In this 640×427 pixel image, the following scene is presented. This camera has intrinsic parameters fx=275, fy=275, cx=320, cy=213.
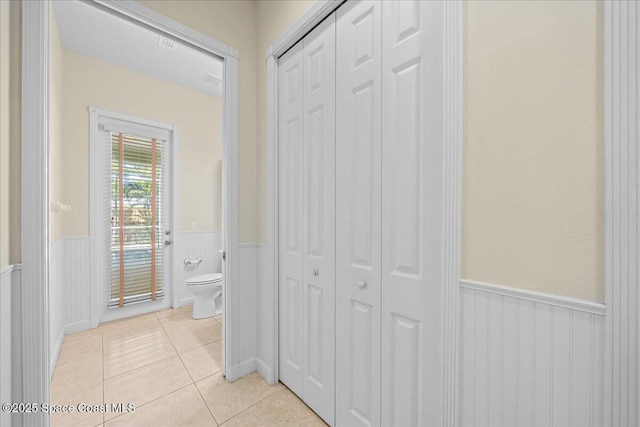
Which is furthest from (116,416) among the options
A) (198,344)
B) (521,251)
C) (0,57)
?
(521,251)

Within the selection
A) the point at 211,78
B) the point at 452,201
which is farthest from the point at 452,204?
the point at 211,78

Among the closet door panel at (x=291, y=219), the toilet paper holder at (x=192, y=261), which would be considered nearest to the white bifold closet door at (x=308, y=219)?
the closet door panel at (x=291, y=219)

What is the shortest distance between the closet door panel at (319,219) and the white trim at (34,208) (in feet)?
3.95

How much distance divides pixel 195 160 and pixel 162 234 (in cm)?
100

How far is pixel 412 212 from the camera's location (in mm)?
1086

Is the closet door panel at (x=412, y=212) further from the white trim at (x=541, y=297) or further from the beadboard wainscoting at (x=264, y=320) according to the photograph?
the beadboard wainscoting at (x=264, y=320)

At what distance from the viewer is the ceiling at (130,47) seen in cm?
221

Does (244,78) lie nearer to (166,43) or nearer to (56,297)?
(166,43)

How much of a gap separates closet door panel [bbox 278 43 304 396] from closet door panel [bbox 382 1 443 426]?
0.62m

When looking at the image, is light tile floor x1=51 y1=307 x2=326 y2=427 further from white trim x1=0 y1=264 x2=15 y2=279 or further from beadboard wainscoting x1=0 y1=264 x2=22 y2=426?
white trim x1=0 y1=264 x2=15 y2=279

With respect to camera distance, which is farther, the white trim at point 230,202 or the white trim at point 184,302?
the white trim at point 184,302

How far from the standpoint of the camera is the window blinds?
2990 mm

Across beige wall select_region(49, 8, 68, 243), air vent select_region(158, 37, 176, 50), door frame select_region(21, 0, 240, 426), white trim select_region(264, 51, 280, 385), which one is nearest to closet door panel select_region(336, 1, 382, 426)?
white trim select_region(264, 51, 280, 385)

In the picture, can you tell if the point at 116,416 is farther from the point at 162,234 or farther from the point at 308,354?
the point at 162,234
